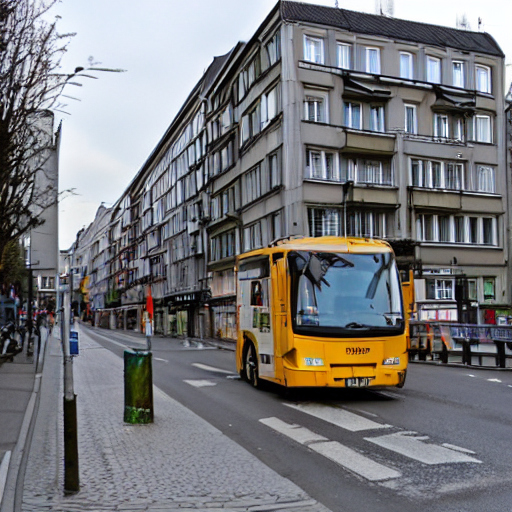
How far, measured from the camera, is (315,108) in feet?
121

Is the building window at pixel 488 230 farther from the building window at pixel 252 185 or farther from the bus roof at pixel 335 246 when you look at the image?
the bus roof at pixel 335 246

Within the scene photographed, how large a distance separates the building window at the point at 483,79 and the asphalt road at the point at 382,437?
29.0 metres

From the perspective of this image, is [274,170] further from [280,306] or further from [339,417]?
[339,417]

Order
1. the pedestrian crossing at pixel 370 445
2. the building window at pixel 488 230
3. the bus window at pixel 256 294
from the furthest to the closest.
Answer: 1. the building window at pixel 488 230
2. the bus window at pixel 256 294
3. the pedestrian crossing at pixel 370 445

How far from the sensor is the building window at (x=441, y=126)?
40.1 metres

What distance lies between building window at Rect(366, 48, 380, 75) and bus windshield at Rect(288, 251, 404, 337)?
27133 mm

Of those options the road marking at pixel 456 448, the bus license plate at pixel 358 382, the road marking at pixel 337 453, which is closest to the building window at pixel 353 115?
the bus license plate at pixel 358 382

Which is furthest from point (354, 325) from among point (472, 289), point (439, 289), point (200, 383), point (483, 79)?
point (483, 79)

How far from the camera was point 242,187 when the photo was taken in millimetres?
45375

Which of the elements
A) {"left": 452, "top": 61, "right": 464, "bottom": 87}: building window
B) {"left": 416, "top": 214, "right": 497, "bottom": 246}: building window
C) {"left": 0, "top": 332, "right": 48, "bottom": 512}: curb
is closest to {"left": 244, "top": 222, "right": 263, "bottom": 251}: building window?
{"left": 416, "top": 214, "right": 497, "bottom": 246}: building window

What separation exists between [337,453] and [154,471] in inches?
88.8

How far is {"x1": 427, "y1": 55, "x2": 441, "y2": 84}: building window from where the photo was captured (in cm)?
4038

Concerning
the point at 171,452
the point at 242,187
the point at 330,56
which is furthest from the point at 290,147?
the point at 171,452

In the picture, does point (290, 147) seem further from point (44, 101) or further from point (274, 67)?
point (44, 101)
